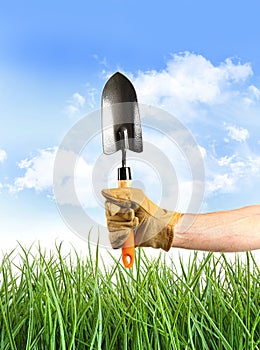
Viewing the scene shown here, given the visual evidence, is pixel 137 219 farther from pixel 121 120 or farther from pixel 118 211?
pixel 121 120

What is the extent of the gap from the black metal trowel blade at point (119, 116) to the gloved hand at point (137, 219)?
0.15 metres

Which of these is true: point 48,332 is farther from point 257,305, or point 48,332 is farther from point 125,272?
point 257,305

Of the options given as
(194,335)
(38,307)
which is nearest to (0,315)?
(38,307)

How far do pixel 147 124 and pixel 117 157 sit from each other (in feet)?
0.46

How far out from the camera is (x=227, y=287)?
7.64 feet

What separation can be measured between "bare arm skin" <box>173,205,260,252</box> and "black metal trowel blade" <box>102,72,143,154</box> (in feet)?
0.97

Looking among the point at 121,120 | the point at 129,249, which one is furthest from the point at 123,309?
the point at 121,120

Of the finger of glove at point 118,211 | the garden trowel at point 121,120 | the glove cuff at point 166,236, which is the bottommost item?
the glove cuff at point 166,236

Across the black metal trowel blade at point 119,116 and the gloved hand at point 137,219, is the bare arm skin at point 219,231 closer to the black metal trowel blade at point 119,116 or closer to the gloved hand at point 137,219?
the gloved hand at point 137,219

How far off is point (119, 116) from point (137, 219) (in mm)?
329

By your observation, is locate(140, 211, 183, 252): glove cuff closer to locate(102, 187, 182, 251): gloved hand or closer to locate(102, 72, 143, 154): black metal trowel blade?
locate(102, 187, 182, 251): gloved hand

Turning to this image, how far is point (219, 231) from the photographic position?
2004 mm

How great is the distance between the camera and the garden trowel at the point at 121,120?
1914 millimetres

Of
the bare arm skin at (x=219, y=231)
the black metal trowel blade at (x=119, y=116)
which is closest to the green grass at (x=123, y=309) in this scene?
the bare arm skin at (x=219, y=231)
